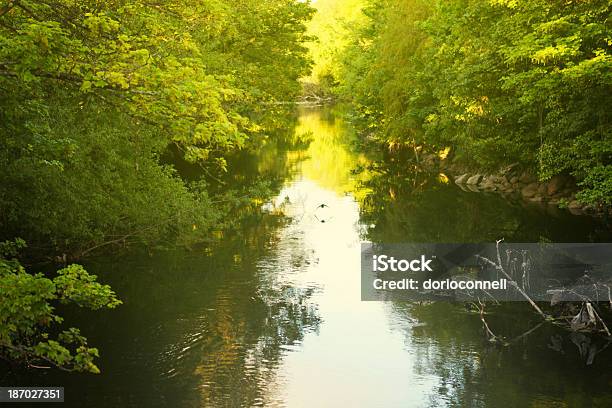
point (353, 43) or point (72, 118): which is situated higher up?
point (353, 43)

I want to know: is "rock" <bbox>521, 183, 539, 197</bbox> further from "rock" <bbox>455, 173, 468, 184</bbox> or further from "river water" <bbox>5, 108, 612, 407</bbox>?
"river water" <bbox>5, 108, 612, 407</bbox>

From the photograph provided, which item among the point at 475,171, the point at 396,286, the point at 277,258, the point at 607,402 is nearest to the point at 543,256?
the point at 396,286

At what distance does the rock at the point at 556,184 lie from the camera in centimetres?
3600

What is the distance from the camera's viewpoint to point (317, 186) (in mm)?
42688

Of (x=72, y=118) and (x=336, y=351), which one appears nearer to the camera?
(x=336, y=351)

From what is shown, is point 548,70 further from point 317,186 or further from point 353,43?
point 353,43

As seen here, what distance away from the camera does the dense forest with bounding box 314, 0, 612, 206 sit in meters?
27.2

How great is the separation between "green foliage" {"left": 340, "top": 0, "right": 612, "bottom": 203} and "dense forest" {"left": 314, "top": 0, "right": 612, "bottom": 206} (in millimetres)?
54

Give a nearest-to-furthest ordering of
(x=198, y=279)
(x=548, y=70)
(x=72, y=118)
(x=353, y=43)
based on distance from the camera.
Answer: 1. (x=72, y=118)
2. (x=198, y=279)
3. (x=548, y=70)
4. (x=353, y=43)

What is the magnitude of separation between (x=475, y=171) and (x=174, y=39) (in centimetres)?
3063

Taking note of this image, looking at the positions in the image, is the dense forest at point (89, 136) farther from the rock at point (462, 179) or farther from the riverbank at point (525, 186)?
the rock at point (462, 179)

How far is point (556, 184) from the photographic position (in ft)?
119

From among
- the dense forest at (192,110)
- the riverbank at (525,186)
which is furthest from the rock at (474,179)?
the dense forest at (192,110)

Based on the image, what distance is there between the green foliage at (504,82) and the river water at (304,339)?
3.54m
